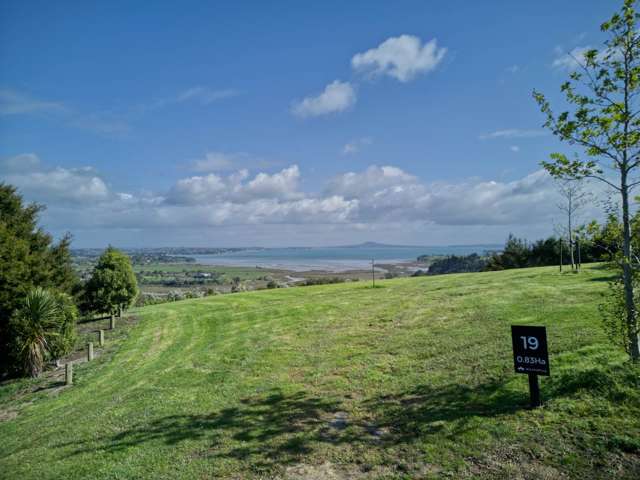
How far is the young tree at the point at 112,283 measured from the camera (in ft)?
62.3

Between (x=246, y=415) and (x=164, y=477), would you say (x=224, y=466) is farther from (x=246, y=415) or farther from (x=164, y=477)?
(x=246, y=415)

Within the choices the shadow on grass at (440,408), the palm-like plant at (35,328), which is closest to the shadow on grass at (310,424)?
the shadow on grass at (440,408)

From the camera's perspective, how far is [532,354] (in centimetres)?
543

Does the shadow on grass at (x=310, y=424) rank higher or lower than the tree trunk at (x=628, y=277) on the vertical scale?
lower

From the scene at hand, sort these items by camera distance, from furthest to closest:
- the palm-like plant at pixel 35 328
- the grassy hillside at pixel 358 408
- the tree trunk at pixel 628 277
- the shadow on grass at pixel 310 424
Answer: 1. the palm-like plant at pixel 35 328
2. the tree trunk at pixel 628 277
3. the shadow on grass at pixel 310 424
4. the grassy hillside at pixel 358 408

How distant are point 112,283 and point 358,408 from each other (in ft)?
58.1

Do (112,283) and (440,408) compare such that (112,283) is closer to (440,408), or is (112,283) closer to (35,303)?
(35,303)

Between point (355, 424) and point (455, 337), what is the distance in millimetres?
4982

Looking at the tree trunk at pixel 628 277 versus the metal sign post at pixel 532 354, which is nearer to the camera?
the metal sign post at pixel 532 354

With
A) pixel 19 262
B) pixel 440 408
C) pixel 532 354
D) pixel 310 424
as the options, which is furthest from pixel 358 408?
pixel 19 262

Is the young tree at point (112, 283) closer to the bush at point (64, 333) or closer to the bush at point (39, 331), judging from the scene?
the bush at point (64, 333)

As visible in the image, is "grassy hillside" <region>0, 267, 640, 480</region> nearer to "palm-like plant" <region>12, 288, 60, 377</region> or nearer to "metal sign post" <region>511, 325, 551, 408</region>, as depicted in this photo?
A: "metal sign post" <region>511, 325, 551, 408</region>

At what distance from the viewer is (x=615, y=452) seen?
431 cm

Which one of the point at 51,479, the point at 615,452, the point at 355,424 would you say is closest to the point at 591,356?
the point at 615,452
